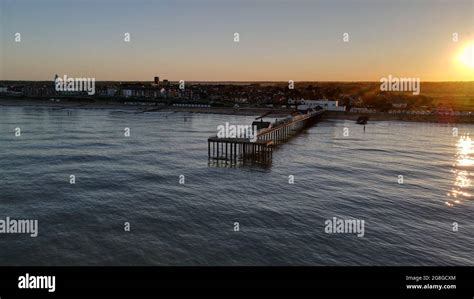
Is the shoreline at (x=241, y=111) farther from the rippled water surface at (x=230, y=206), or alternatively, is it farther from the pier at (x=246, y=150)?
the pier at (x=246, y=150)

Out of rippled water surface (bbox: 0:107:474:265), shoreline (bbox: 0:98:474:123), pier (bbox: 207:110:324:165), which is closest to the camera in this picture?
rippled water surface (bbox: 0:107:474:265)

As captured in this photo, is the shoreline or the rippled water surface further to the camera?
the shoreline

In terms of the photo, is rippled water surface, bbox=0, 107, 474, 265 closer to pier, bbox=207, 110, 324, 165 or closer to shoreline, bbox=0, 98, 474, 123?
pier, bbox=207, 110, 324, 165

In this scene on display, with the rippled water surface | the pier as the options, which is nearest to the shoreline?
the rippled water surface

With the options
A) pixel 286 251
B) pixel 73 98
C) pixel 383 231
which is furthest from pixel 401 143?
pixel 73 98

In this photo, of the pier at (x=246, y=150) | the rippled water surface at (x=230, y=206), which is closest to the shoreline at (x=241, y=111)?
the rippled water surface at (x=230, y=206)

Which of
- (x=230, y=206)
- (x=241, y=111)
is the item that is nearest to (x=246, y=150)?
(x=230, y=206)

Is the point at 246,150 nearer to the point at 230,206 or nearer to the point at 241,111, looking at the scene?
the point at 230,206

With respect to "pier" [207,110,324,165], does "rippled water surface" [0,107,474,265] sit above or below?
below
